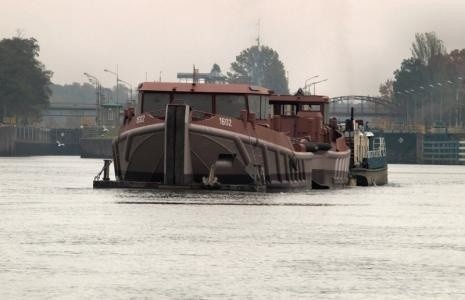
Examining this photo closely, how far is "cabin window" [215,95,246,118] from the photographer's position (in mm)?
80625

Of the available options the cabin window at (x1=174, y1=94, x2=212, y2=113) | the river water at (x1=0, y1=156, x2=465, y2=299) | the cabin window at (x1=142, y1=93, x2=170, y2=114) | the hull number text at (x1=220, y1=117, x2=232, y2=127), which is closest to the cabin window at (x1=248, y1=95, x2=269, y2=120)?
the cabin window at (x1=174, y1=94, x2=212, y2=113)

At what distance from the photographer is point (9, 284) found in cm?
3419

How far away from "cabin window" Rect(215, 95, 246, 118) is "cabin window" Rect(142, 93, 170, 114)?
8.98ft

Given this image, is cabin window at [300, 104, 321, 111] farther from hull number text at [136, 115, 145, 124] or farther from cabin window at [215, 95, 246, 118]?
hull number text at [136, 115, 145, 124]

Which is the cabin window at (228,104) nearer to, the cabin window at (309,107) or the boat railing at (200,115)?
the boat railing at (200,115)

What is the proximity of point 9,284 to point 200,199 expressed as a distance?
34944mm

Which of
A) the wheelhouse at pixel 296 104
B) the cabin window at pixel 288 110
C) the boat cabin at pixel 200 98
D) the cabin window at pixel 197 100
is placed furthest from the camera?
the cabin window at pixel 288 110

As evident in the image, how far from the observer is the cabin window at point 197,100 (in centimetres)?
8012

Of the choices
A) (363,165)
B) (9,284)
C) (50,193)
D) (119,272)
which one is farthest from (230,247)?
(363,165)

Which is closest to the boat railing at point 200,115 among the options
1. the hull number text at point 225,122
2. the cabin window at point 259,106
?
the hull number text at point 225,122

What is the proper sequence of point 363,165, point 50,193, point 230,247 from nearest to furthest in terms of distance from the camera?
point 230,247
point 50,193
point 363,165

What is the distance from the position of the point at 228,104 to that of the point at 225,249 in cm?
3821

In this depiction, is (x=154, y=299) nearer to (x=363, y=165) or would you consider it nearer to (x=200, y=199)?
(x=200, y=199)

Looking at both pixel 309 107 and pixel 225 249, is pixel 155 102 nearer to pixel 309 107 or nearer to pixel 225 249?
pixel 309 107
